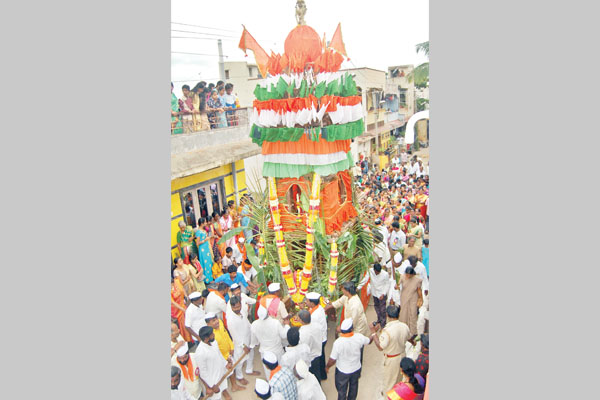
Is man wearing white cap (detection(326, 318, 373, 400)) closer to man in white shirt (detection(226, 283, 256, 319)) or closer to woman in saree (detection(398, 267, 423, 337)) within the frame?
woman in saree (detection(398, 267, 423, 337))

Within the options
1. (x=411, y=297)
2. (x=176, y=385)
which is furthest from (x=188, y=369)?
(x=411, y=297)

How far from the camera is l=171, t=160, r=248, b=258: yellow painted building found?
6.68 m

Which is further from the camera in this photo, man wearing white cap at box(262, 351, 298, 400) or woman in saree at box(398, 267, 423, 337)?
woman in saree at box(398, 267, 423, 337)

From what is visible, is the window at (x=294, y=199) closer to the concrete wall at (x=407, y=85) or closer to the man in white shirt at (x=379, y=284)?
the man in white shirt at (x=379, y=284)

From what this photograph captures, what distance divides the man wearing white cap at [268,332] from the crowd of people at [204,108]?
299 cm

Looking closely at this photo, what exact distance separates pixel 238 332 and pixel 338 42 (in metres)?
3.78

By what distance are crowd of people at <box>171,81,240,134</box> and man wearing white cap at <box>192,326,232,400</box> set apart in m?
3.01

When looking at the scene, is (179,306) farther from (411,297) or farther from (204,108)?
(204,108)

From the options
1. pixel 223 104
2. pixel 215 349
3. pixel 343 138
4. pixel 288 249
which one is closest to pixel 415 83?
pixel 343 138

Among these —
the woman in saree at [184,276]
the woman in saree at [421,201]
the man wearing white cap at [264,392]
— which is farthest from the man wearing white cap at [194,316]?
the woman in saree at [421,201]

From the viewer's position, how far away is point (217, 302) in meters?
4.66

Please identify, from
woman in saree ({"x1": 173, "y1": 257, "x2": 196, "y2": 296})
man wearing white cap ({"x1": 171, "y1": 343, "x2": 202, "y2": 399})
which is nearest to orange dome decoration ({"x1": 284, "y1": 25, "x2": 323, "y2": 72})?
woman in saree ({"x1": 173, "y1": 257, "x2": 196, "y2": 296})

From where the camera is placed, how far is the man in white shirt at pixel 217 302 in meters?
4.66

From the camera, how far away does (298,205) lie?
18.9 feet
